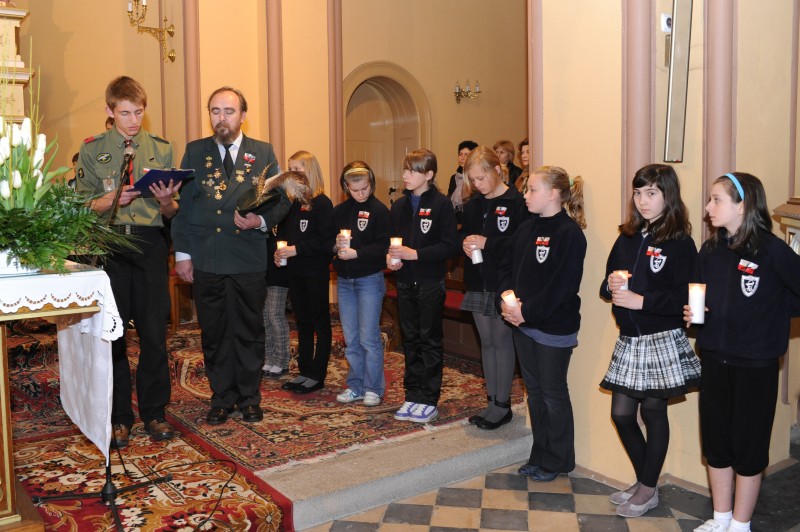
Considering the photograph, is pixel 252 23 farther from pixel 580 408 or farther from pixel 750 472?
pixel 750 472

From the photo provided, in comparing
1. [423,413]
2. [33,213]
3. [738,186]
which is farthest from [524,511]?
[33,213]

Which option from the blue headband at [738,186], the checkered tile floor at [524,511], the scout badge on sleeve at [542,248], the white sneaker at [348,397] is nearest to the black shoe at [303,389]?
the white sneaker at [348,397]

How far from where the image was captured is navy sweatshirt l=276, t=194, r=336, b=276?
209 inches

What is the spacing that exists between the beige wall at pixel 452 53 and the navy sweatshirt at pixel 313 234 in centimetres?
510

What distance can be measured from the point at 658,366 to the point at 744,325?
45 centimetres

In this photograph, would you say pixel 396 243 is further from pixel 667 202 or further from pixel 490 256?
pixel 667 202

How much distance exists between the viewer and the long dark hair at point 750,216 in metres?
3.14

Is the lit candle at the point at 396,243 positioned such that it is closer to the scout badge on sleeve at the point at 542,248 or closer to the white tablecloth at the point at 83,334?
the scout badge on sleeve at the point at 542,248

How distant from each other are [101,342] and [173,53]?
553 centimetres

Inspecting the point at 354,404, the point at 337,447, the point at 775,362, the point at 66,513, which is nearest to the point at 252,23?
the point at 354,404

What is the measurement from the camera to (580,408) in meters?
4.25

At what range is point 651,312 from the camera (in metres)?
3.48

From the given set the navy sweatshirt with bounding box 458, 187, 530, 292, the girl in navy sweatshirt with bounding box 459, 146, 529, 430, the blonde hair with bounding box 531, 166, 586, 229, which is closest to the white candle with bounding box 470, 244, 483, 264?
the girl in navy sweatshirt with bounding box 459, 146, 529, 430

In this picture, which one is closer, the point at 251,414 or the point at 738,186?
the point at 738,186
